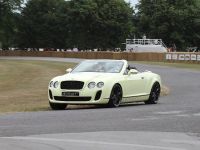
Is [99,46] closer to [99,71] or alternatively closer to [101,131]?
[99,71]

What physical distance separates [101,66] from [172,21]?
9215 cm

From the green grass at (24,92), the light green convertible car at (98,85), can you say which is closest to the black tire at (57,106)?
the light green convertible car at (98,85)

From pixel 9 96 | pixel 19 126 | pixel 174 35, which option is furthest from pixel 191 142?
pixel 174 35

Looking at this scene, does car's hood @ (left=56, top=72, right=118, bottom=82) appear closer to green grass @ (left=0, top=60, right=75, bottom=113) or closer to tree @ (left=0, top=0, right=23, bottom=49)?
green grass @ (left=0, top=60, right=75, bottom=113)

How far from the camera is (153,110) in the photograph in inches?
687

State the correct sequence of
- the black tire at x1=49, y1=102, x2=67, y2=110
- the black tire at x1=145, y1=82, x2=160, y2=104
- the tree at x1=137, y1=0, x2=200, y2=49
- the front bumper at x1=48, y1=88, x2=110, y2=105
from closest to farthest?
the front bumper at x1=48, y1=88, x2=110, y2=105, the black tire at x1=49, y1=102, x2=67, y2=110, the black tire at x1=145, y1=82, x2=160, y2=104, the tree at x1=137, y1=0, x2=200, y2=49

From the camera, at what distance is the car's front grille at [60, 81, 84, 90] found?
59.6 ft

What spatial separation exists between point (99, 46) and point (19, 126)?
98446 millimetres

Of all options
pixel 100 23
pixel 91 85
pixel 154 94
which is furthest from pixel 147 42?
pixel 91 85

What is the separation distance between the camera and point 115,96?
61.5 ft

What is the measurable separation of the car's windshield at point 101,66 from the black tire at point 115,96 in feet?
2.59

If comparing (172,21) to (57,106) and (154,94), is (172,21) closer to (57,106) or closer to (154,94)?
(154,94)

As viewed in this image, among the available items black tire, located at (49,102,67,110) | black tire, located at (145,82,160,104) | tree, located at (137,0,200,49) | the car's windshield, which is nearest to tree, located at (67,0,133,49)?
tree, located at (137,0,200,49)

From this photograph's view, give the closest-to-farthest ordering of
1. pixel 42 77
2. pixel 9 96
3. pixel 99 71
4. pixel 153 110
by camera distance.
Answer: pixel 153 110
pixel 99 71
pixel 9 96
pixel 42 77
